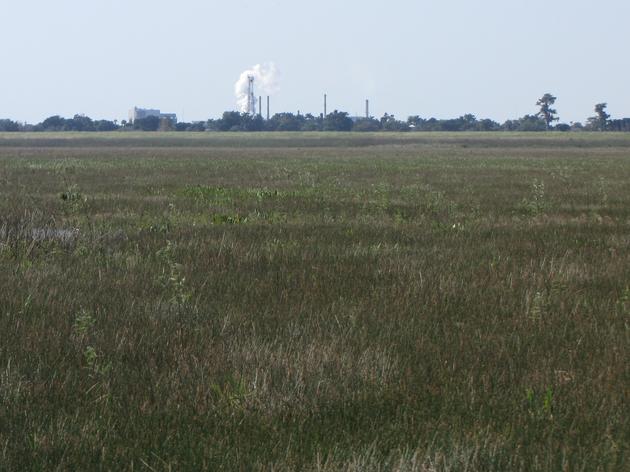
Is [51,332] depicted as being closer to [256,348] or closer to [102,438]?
[256,348]

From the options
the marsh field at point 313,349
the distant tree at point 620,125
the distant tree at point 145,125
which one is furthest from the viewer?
the distant tree at point 145,125

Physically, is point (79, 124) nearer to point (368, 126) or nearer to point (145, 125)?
point (145, 125)

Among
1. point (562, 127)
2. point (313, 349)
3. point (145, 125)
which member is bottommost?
point (562, 127)

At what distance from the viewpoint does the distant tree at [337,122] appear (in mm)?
172750

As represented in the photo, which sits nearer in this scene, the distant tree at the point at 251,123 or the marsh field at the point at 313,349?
the marsh field at the point at 313,349

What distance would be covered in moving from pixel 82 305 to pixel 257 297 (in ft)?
4.75

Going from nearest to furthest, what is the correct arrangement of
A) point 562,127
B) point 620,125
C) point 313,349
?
point 313,349 < point 620,125 < point 562,127

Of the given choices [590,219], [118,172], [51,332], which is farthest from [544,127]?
[51,332]

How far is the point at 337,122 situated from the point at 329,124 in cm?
166

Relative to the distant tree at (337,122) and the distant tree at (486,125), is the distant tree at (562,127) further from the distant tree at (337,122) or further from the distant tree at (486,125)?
the distant tree at (337,122)

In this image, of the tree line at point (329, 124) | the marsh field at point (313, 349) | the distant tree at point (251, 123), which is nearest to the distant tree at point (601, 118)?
the tree line at point (329, 124)

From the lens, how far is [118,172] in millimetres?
32594

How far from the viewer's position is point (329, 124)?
174 m

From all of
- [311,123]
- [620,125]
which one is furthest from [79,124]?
[620,125]
